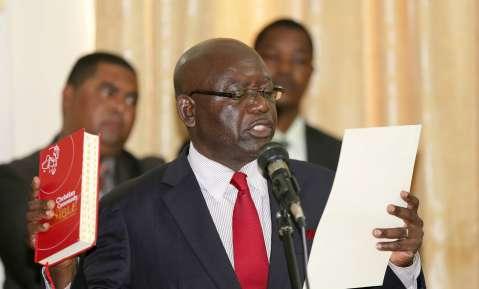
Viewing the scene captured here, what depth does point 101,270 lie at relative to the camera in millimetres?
2779

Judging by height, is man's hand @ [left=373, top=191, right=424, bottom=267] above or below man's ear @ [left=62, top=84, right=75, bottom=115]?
above

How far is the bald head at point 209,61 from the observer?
296cm

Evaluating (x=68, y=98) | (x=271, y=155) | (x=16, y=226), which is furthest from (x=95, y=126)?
(x=271, y=155)

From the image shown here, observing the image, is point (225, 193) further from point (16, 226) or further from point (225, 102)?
point (16, 226)

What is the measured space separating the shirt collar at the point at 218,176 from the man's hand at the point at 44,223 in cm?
46

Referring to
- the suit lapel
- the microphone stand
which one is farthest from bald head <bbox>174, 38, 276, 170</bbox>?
the microphone stand

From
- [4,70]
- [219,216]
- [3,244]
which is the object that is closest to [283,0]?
[4,70]

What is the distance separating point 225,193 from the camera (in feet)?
9.57

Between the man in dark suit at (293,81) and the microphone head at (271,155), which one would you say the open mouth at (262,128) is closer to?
the microphone head at (271,155)

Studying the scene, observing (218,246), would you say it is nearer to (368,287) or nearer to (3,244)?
(368,287)

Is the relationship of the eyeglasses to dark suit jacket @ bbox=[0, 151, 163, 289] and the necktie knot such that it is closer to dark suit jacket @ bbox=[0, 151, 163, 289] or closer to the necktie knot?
the necktie knot

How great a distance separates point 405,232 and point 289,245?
506mm

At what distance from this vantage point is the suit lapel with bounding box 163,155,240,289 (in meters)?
2.68

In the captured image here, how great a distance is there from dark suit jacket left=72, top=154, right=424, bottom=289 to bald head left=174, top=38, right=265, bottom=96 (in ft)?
0.95
